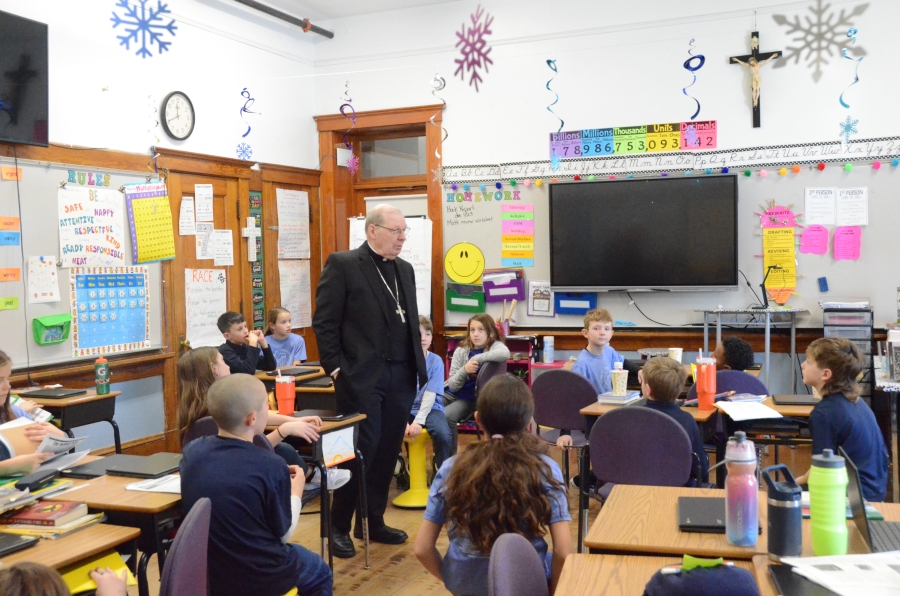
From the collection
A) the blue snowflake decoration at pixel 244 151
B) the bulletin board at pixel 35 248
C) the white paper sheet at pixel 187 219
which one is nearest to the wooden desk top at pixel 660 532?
the bulletin board at pixel 35 248

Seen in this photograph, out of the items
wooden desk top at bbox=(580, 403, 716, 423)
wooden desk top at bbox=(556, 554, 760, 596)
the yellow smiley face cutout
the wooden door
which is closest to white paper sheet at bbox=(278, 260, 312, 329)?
the wooden door

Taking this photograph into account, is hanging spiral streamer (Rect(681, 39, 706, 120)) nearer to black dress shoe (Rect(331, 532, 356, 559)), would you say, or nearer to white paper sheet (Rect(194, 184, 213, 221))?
white paper sheet (Rect(194, 184, 213, 221))

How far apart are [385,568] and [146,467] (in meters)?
1.42

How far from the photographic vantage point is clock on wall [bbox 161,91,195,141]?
5.71 m

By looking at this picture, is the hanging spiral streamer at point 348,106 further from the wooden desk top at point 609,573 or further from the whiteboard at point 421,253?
the wooden desk top at point 609,573

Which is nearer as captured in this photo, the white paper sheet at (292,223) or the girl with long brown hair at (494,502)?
the girl with long brown hair at (494,502)

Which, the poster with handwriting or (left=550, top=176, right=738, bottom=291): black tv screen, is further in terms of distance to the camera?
(left=550, top=176, right=738, bottom=291): black tv screen

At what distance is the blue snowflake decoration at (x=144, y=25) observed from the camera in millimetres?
5402

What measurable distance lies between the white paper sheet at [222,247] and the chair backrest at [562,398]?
116 inches

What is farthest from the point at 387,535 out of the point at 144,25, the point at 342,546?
the point at 144,25

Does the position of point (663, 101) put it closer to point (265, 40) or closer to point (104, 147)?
point (265, 40)

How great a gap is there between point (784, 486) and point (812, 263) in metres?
4.80

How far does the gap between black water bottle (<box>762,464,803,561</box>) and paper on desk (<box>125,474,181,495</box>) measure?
1.65 meters

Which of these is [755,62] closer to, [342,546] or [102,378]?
[342,546]
